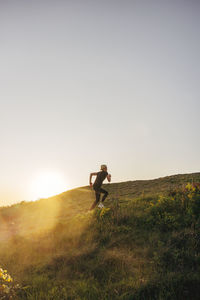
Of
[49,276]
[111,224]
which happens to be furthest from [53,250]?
[111,224]

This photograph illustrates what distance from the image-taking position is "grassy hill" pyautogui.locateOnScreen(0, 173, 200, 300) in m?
4.44

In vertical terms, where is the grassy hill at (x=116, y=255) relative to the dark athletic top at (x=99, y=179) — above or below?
below

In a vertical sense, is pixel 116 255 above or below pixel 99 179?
below

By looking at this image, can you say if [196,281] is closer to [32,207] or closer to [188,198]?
[188,198]

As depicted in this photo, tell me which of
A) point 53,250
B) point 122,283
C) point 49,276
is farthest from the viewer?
point 53,250

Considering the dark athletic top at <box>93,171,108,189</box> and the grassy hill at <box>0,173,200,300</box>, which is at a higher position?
the dark athletic top at <box>93,171,108,189</box>

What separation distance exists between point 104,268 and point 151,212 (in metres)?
3.23

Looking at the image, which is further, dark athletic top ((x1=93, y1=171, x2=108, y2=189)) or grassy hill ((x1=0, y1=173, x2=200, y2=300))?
dark athletic top ((x1=93, y1=171, x2=108, y2=189))

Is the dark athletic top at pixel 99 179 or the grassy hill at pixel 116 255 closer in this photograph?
the grassy hill at pixel 116 255

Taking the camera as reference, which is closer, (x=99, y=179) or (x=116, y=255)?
(x=116, y=255)

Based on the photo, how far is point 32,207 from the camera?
56.1 feet

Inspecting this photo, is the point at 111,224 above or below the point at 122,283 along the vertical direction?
above

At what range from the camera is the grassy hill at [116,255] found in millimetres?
4438

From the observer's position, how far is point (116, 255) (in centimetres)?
577
